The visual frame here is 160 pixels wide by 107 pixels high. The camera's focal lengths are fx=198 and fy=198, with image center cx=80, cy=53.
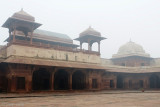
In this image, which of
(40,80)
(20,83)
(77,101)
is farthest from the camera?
(40,80)

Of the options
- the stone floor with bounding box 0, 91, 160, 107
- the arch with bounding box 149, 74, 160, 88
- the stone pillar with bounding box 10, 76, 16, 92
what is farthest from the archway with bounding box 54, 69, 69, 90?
the arch with bounding box 149, 74, 160, 88

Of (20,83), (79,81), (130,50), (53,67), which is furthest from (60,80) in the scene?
(130,50)

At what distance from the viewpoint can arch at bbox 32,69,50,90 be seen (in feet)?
79.4

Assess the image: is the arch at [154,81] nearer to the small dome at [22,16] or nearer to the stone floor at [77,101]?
the stone floor at [77,101]

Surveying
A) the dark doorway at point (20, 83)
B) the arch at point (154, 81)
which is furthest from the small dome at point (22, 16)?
the arch at point (154, 81)

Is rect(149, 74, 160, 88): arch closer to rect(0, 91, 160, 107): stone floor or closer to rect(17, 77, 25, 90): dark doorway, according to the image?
rect(0, 91, 160, 107): stone floor

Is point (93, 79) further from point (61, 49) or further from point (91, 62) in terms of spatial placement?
point (61, 49)

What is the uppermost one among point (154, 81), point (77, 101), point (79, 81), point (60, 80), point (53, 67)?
point (53, 67)

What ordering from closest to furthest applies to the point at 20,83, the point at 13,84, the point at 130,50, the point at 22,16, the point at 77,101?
1. the point at 77,101
2. the point at 13,84
3. the point at 20,83
4. the point at 22,16
5. the point at 130,50

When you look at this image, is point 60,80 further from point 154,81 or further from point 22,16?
point 154,81

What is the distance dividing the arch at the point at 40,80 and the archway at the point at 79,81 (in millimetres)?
3957

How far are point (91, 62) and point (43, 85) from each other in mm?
7210

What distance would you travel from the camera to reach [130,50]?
4041 centimetres

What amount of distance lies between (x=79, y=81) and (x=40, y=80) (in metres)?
5.30
